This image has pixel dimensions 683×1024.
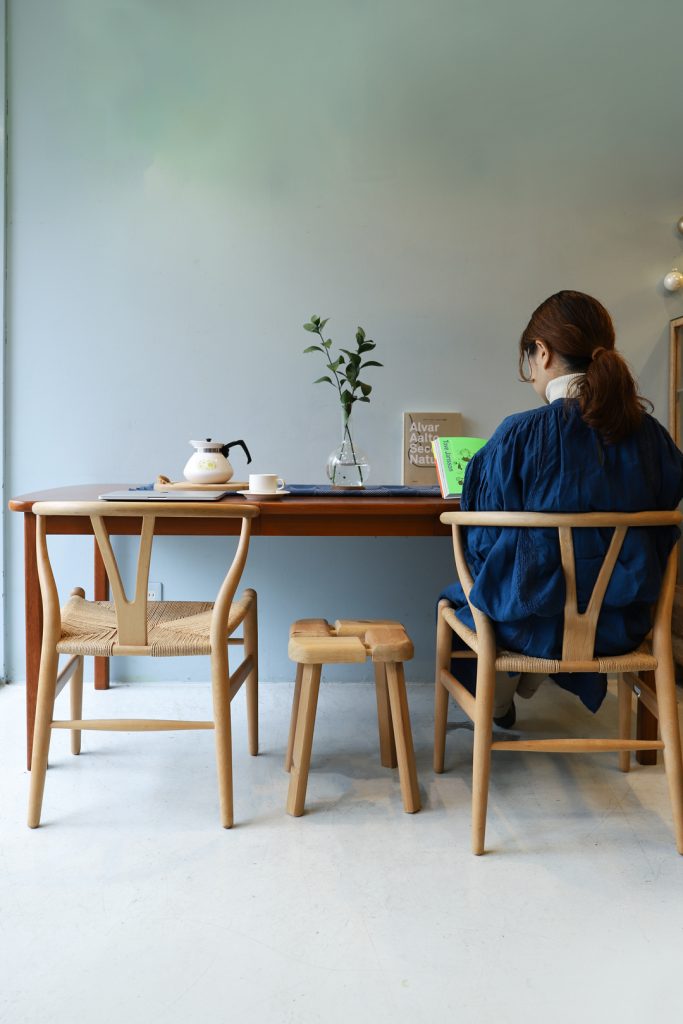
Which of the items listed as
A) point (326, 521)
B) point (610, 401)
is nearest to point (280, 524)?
point (326, 521)

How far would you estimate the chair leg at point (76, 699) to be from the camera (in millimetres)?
1853

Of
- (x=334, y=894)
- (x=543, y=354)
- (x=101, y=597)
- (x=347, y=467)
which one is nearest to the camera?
(x=334, y=894)

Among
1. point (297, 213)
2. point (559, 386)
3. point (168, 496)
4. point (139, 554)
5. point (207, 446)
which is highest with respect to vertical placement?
point (297, 213)

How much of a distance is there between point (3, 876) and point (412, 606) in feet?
5.03

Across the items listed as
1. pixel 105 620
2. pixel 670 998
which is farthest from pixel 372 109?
pixel 670 998

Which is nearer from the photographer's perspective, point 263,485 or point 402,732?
point 402,732

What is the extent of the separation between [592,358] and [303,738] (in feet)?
3.28

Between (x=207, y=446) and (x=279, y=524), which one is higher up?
(x=207, y=446)

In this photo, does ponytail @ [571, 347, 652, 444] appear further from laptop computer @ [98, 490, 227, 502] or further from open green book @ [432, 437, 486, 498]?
laptop computer @ [98, 490, 227, 502]

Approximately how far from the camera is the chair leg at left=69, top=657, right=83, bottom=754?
6.08 ft

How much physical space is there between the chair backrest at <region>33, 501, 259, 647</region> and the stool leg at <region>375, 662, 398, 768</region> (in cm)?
46

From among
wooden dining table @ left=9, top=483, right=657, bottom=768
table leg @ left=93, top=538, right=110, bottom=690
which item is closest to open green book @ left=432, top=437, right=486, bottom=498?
wooden dining table @ left=9, top=483, right=657, bottom=768

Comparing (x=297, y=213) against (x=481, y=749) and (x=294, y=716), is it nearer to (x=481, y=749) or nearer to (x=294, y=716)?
(x=294, y=716)

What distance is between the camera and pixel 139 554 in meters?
1.51
